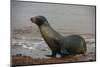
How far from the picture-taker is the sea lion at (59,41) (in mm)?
2350

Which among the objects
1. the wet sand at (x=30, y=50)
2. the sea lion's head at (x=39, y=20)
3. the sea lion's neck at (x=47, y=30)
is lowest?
the wet sand at (x=30, y=50)

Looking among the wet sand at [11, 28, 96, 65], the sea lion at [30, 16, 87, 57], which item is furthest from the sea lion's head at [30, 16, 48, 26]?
the wet sand at [11, 28, 96, 65]

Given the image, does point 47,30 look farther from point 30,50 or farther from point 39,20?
point 30,50

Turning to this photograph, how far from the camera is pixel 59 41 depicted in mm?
2416

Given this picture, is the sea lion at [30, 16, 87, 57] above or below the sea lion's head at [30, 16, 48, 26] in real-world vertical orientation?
below

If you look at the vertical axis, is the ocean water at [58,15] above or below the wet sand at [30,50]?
above

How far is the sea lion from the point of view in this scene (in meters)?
2.35

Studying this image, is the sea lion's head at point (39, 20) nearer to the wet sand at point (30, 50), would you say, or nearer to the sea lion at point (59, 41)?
the sea lion at point (59, 41)

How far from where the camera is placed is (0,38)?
214 cm

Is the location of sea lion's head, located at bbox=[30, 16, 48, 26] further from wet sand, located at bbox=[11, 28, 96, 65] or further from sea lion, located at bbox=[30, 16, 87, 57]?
wet sand, located at bbox=[11, 28, 96, 65]

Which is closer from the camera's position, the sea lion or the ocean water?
the ocean water

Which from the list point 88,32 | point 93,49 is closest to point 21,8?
point 88,32

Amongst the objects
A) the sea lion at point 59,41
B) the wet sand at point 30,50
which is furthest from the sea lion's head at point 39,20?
the wet sand at point 30,50

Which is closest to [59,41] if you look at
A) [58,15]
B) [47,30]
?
[47,30]
